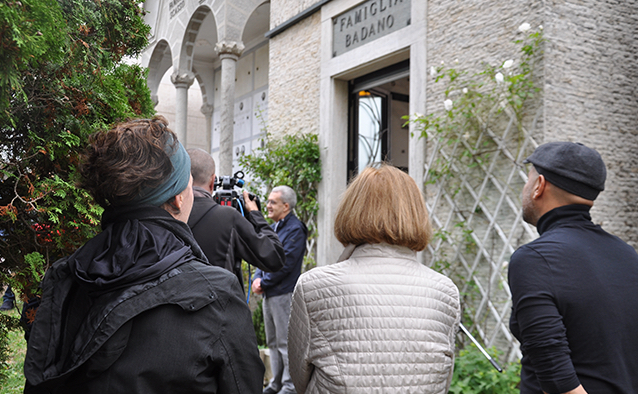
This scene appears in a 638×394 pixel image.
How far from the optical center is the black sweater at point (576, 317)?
5.12 ft

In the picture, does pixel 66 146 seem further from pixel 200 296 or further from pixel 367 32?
pixel 367 32

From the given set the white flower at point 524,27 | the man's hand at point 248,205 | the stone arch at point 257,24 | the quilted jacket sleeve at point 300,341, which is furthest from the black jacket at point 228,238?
the stone arch at point 257,24

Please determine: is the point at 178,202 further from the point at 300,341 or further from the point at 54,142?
the point at 54,142

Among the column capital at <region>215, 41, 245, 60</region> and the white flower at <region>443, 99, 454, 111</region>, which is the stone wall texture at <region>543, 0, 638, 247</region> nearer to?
the white flower at <region>443, 99, 454, 111</region>

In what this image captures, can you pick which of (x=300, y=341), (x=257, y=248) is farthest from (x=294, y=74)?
(x=300, y=341)

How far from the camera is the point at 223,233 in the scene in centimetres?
266

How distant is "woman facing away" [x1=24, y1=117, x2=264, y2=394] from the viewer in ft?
3.60

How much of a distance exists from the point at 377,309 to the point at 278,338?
3065 mm

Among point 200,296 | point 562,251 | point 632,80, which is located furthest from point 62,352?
point 632,80

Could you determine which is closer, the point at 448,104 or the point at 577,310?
the point at 577,310

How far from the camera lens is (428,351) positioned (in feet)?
5.42

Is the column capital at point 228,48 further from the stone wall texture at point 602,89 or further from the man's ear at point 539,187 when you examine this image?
the man's ear at point 539,187

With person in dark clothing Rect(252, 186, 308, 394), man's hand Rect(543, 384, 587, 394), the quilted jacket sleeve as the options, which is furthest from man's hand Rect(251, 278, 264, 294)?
man's hand Rect(543, 384, 587, 394)

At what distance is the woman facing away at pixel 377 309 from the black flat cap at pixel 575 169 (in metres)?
0.46
